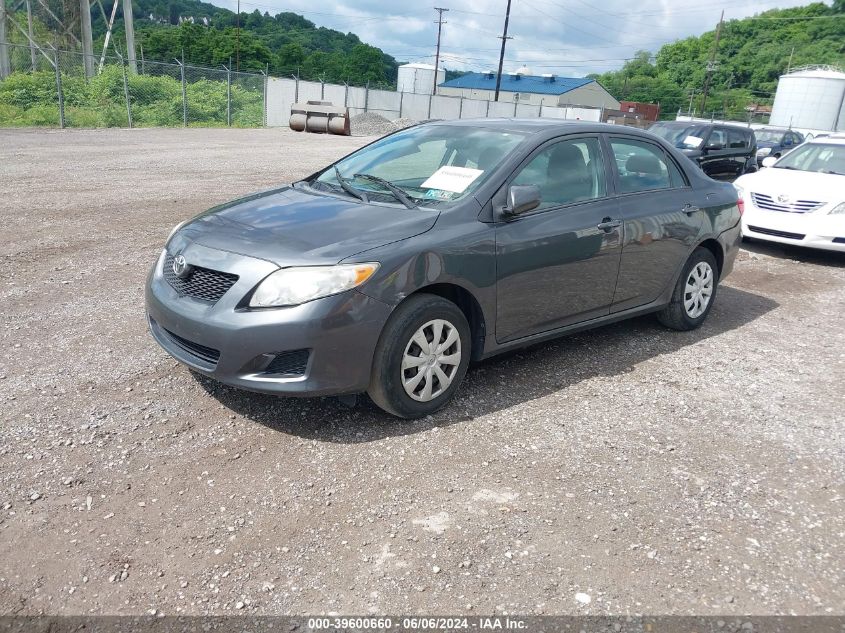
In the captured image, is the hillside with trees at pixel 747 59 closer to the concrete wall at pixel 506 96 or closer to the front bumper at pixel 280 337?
the concrete wall at pixel 506 96

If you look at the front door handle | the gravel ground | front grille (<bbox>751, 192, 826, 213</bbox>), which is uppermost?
the front door handle

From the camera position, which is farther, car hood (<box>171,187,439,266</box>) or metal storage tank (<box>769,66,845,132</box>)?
metal storage tank (<box>769,66,845,132</box>)

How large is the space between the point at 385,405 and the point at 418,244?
90cm

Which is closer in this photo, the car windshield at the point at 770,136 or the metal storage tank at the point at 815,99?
the car windshield at the point at 770,136

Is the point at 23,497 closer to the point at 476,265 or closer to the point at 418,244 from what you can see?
the point at 418,244

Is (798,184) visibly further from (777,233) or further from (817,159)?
(817,159)

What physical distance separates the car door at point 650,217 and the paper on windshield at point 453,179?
1256 millimetres

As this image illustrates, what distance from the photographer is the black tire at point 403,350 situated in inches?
147

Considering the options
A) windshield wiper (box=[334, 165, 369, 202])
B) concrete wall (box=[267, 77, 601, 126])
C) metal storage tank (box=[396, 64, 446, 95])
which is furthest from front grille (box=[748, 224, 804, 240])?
metal storage tank (box=[396, 64, 446, 95])

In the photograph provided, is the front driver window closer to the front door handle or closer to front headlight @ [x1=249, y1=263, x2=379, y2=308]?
the front door handle

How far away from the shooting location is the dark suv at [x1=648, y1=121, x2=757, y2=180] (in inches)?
619

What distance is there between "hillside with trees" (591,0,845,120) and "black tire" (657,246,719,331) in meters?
81.7

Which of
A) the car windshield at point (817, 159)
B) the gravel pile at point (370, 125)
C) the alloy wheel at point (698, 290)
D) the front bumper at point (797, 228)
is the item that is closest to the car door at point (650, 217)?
the alloy wheel at point (698, 290)

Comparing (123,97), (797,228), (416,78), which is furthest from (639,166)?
(416,78)
